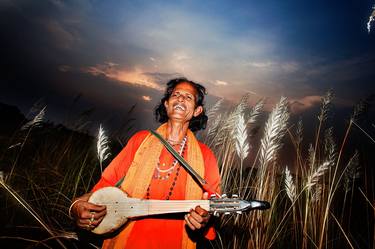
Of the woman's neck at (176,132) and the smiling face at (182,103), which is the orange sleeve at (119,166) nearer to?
the woman's neck at (176,132)

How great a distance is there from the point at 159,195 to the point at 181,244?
456 millimetres

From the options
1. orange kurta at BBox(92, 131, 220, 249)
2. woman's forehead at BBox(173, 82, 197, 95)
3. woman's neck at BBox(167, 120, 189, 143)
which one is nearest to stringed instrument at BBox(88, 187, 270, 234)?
orange kurta at BBox(92, 131, 220, 249)

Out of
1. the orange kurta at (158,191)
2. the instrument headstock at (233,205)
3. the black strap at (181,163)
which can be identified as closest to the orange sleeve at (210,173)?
the orange kurta at (158,191)

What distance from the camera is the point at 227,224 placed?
2.77 m

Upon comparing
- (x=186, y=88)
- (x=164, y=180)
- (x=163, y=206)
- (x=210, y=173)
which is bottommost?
(x=163, y=206)

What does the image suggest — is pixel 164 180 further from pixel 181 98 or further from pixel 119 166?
pixel 181 98

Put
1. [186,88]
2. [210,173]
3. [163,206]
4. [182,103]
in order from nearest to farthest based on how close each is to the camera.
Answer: [163,206]
[210,173]
[182,103]
[186,88]

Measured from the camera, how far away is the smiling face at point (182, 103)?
2.41m

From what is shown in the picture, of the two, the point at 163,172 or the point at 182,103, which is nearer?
the point at 163,172

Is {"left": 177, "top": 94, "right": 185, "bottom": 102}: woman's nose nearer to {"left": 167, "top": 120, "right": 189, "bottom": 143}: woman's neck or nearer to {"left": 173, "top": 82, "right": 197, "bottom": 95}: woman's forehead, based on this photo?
{"left": 173, "top": 82, "right": 197, "bottom": 95}: woman's forehead

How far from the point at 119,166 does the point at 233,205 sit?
1118 mm

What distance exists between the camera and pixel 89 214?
1.91m

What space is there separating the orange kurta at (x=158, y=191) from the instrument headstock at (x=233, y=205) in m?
0.39

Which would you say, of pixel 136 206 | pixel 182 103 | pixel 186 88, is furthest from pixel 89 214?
pixel 186 88
